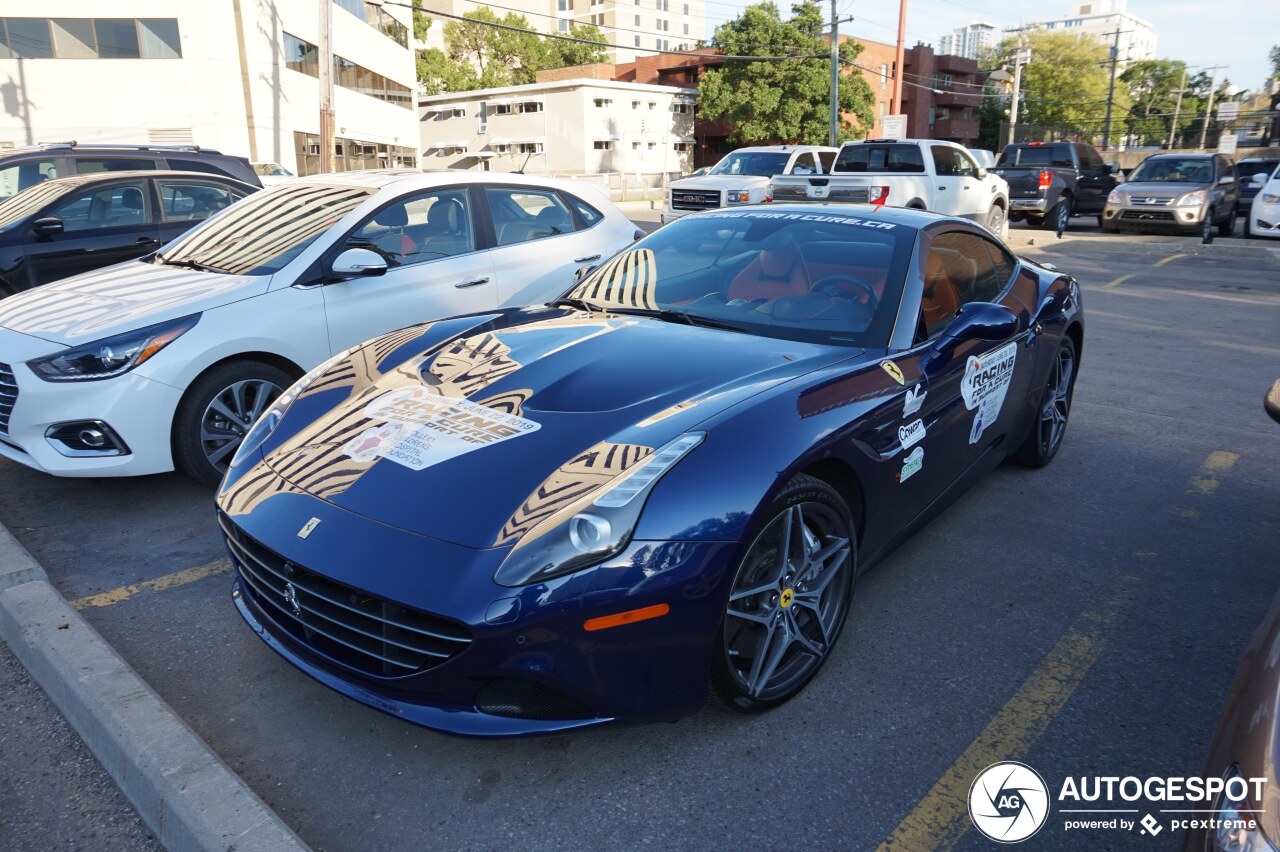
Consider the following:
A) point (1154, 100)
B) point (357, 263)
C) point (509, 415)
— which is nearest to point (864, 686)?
point (509, 415)

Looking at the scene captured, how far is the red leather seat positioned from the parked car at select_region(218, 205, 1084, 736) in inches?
0.5

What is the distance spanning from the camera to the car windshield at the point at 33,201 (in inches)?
288

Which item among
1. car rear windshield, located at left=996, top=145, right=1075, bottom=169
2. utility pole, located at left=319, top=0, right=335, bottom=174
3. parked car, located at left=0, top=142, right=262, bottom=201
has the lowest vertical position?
parked car, located at left=0, top=142, right=262, bottom=201

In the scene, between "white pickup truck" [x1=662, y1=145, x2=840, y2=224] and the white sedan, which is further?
"white pickup truck" [x1=662, y1=145, x2=840, y2=224]

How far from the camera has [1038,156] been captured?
2084 centimetres

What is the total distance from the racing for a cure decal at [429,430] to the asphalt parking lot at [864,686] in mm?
858

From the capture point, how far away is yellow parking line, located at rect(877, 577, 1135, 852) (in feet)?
7.78

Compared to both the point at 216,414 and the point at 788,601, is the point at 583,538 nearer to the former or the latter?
the point at 788,601

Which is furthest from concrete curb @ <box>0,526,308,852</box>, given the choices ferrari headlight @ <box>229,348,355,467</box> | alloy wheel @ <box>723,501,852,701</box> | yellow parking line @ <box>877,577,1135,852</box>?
yellow parking line @ <box>877,577,1135,852</box>

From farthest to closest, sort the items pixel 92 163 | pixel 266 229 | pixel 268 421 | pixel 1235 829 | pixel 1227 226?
1. pixel 1227 226
2. pixel 92 163
3. pixel 266 229
4. pixel 268 421
5. pixel 1235 829

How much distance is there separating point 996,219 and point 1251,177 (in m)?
11.9

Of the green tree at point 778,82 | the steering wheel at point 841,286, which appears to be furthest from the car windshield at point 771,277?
the green tree at point 778,82

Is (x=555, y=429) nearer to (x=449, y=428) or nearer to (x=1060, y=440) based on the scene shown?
(x=449, y=428)

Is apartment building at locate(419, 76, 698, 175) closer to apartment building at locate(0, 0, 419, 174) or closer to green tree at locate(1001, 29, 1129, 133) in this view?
apartment building at locate(0, 0, 419, 174)
